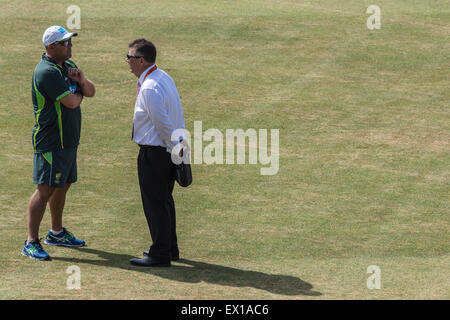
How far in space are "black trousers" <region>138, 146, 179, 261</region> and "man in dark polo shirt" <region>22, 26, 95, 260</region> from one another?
2.65ft

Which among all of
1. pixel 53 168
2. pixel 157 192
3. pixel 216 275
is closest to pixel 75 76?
pixel 53 168

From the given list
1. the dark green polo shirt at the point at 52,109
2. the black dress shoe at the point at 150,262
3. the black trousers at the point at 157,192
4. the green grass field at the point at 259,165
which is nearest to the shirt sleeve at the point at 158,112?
the black trousers at the point at 157,192

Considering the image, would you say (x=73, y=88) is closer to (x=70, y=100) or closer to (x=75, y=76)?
(x=75, y=76)

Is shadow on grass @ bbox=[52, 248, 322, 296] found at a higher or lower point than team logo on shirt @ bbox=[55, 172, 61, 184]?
lower

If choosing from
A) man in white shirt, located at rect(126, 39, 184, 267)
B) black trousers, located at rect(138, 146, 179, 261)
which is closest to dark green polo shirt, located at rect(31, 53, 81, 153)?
man in white shirt, located at rect(126, 39, 184, 267)

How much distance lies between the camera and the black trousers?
7.68 metres

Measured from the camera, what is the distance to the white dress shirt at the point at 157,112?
7.47 m

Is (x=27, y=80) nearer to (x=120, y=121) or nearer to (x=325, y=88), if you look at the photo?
(x=120, y=121)

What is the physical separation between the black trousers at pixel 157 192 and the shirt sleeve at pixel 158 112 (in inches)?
9.1

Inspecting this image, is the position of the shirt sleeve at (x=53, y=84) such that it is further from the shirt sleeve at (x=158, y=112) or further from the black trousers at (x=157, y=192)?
the black trousers at (x=157, y=192)

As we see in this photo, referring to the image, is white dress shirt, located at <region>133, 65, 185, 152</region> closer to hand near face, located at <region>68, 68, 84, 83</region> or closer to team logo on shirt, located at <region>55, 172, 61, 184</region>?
hand near face, located at <region>68, 68, 84, 83</region>

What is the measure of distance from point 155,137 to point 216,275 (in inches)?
56.8
